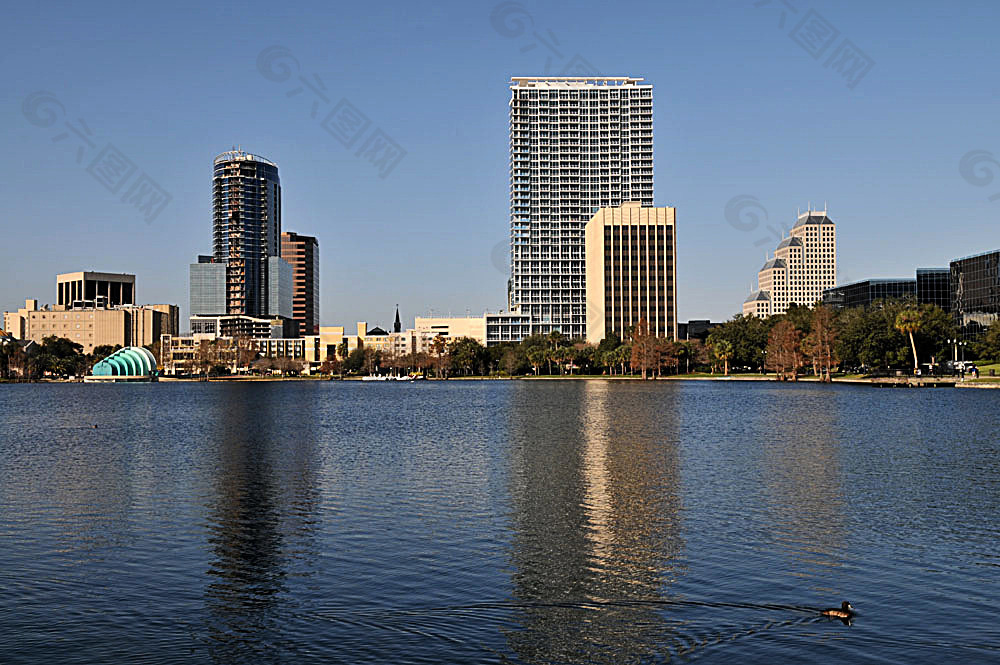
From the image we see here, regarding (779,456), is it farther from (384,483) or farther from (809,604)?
(809,604)

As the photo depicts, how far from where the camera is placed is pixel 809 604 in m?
22.2

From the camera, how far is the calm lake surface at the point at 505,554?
19.9m

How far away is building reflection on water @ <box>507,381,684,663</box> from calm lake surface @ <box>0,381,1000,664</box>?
0.11 meters

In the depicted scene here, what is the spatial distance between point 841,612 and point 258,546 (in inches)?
673

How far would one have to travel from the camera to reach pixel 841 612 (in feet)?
69.4

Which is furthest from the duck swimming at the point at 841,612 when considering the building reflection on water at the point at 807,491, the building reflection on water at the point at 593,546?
the building reflection on water at the point at 593,546

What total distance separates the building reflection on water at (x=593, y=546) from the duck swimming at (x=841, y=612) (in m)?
3.70

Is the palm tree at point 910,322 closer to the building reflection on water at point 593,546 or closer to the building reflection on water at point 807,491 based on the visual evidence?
the building reflection on water at point 807,491

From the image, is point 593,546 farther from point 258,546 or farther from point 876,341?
point 876,341

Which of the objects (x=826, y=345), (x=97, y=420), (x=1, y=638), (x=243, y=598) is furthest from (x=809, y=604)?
(x=826, y=345)

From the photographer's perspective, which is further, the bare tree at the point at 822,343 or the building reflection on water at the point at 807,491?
the bare tree at the point at 822,343

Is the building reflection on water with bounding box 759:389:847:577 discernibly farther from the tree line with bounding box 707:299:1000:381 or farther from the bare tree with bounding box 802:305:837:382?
the bare tree with bounding box 802:305:837:382

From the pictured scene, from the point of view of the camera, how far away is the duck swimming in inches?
829

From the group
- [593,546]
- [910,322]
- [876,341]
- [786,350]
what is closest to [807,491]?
[593,546]
